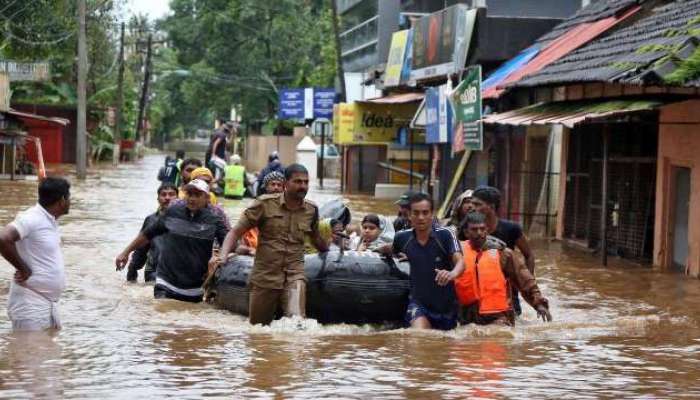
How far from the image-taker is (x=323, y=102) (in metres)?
54.2

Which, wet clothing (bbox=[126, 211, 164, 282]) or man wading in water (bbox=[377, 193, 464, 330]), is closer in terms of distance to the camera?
man wading in water (bbox=[377, 193, 464, 330])

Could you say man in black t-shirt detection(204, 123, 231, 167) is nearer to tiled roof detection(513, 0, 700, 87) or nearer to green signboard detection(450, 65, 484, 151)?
green signboard detection(450, 65, 484, 151)

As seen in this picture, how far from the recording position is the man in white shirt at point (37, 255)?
884cm

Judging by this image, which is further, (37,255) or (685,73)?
(685,73)

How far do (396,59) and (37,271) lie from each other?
26536mm

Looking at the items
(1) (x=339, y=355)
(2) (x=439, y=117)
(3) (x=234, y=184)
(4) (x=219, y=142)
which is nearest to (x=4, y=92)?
(4) (x=219, y=142)

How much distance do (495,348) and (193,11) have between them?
222ft

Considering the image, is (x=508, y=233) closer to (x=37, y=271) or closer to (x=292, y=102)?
(x=37, y=271)

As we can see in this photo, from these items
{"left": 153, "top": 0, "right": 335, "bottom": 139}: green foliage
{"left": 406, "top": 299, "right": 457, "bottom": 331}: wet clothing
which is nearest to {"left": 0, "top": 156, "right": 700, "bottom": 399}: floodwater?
{"left": 406, "top": 299, "right": 457, "bottom": 331}: wet clothing

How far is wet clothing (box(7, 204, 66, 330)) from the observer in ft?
29.3

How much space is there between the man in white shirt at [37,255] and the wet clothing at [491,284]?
321cm

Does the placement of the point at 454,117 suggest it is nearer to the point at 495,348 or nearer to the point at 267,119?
the point at 495,348

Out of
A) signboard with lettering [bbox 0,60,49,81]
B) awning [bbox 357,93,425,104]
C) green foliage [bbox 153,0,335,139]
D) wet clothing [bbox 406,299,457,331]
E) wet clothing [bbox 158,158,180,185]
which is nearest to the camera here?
wet clothing [bbox 406,299,457,331]

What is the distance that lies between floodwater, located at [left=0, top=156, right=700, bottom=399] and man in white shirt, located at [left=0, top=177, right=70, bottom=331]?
0.31 metres
